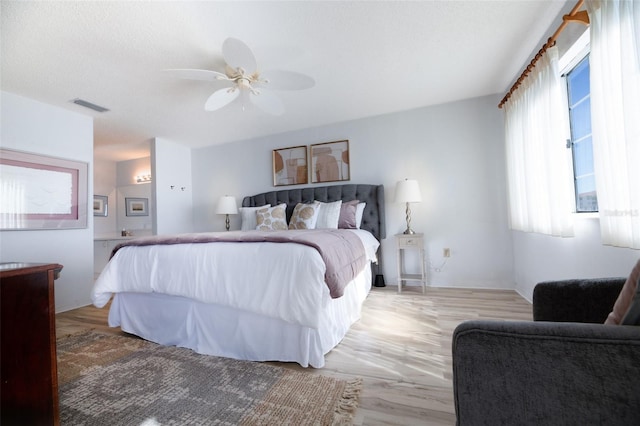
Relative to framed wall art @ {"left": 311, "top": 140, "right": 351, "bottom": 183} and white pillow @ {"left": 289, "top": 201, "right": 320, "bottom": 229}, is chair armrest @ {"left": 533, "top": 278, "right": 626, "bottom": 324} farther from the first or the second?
framed wall art @ {"left": 311, "top": 140, "right": 351, "bottom": 183}

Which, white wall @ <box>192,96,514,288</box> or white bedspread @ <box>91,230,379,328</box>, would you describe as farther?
white wall @ <box>192,96,514,288</box>

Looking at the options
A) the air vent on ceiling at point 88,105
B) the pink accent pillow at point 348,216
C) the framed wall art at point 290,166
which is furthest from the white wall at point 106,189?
the pink accent pillow at point 348,216

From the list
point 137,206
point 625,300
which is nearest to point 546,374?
point 625,300

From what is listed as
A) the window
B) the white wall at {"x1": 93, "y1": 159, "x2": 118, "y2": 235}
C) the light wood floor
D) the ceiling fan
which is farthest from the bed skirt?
the white wall at {"x1": 93, "y1": 159, "x2": 118, "y2": 235}

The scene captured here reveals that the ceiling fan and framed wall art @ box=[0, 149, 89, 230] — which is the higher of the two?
the ceiling fan

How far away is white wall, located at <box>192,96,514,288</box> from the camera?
309 centimetres

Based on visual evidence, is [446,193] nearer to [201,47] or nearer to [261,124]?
[261,124]

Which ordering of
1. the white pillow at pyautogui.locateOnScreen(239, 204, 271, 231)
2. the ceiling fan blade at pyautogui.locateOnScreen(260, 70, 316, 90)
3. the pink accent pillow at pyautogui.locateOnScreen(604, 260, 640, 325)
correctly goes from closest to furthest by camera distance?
the pink accent pillow at pyautogui.locateOnScreen(604, 260, 640, 325), the ceiling fan blade at pyautogui.locateOnScreen(260, 70, 316, 90), the white pillow at pyautogui.locateOnScreen(239, 204, 271, 231)

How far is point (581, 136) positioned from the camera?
6.29ft

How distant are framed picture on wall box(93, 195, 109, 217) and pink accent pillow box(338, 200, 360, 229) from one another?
4.68m

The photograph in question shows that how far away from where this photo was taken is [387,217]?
356 centimetres

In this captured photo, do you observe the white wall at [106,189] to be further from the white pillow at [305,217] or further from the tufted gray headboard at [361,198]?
the white pillow at [305,217]

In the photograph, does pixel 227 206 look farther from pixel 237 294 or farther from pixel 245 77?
pixel 237 294

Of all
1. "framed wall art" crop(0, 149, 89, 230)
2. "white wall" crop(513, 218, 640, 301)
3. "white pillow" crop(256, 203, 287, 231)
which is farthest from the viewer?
"white pillow" crop(256, 203, 287, 231)
